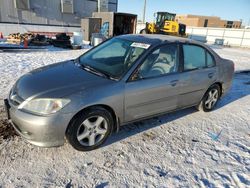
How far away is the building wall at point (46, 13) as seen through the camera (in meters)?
21.6

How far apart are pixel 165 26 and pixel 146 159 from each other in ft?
71.0

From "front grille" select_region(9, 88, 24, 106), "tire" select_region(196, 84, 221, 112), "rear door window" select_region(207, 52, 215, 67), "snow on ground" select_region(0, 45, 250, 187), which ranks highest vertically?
"rear door window" select_region(207, 52, 215, 67)

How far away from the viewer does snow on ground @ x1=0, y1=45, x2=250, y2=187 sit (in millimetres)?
2553

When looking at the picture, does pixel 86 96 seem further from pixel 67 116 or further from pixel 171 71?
pixel 171 71

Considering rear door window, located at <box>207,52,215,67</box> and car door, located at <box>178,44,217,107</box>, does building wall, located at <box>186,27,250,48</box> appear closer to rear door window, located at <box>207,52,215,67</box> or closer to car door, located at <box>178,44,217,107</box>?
rear door window, located at <box>207,52,215,67</box>

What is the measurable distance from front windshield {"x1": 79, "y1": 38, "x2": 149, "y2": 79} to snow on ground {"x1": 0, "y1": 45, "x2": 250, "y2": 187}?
1043mm

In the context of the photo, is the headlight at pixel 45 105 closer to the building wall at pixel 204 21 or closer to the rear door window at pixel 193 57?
the rear door window at pixel 193 57

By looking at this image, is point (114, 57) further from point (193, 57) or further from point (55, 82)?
point (193, 57)

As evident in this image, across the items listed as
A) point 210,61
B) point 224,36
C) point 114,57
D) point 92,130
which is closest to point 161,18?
point 224,36

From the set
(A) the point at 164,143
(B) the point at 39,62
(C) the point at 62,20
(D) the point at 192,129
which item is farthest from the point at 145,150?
(C) the point at 62,20

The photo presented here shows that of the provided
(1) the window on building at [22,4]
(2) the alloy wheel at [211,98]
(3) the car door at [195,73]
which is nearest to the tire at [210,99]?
(2) the alloy wheel at [211,98]

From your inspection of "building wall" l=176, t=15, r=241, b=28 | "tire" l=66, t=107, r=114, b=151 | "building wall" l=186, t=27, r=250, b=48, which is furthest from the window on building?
"building wall" l=176, t=15, r=241, b=28

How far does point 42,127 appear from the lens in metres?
2.59

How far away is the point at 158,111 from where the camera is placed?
3.65 meters
